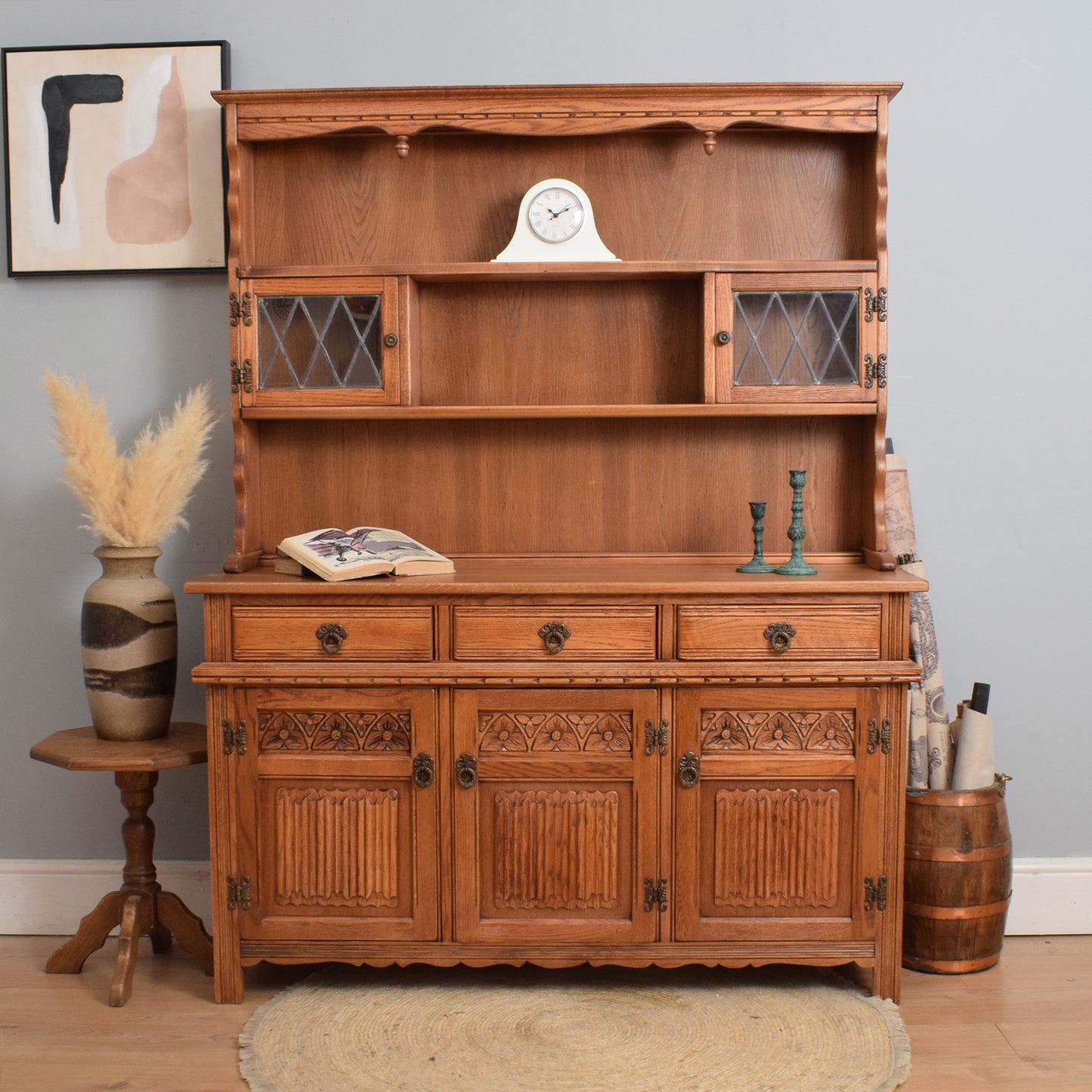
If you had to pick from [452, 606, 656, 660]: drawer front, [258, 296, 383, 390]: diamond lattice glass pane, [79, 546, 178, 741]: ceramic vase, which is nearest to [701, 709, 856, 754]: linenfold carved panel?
[452, 606, 656, 660]: drawer front

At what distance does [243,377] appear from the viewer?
2697 mm

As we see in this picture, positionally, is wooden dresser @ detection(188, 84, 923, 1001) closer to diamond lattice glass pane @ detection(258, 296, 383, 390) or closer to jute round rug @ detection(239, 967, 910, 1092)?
diamond lattice glass pane @ detection(258, 296, 383, 390)

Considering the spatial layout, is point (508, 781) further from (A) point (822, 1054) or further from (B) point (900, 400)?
(B) point (900, 400)

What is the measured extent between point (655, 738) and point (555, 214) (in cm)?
132

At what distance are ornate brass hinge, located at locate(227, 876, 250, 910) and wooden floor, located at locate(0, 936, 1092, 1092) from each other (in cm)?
25

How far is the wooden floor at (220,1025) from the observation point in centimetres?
228

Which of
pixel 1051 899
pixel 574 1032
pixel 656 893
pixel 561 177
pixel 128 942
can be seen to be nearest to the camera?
Answer: pixel 574 1032

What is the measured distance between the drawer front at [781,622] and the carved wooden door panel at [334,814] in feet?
2.19

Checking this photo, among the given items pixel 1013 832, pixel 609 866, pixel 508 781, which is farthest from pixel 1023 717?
pixel 508 781

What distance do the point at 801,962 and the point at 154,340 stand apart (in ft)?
7.67

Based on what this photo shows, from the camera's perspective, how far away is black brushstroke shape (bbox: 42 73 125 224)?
2.92 m

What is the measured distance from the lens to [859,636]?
2.51 metres

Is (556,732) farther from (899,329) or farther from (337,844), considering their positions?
(899,329)

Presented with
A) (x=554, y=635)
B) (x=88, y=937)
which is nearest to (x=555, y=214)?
(x=554, y=635)
